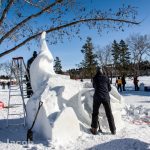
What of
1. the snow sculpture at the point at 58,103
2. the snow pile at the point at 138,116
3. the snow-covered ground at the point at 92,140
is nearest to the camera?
the snow-covered ground at the point at 92,140

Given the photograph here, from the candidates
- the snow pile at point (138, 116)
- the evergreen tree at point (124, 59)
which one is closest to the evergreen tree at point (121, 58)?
the evergreen tree at point (124, 59)

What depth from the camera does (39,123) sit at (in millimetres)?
8273

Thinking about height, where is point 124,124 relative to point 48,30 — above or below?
below

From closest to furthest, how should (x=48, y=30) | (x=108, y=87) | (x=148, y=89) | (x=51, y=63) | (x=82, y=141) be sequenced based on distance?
(x=82, y=141) < (x=108, y=87) < (x=51, y=63) < (x=48, y=30) < (x=148, y=89)

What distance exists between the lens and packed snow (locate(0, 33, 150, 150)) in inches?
292

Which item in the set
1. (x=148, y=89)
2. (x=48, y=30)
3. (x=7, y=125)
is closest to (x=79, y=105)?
(x=7, y=125)

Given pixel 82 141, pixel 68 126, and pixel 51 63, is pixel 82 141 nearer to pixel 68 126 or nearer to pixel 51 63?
pixel 68 126

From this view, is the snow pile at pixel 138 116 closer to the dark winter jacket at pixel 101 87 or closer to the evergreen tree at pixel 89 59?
the dark winter jacket at pixel 101 87

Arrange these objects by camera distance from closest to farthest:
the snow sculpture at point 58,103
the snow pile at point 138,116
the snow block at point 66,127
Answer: the snow block at point 66,127
the snow sculpture at point 58,103
the snow pile at point 138,116

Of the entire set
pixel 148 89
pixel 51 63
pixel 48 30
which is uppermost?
pixel 48 30

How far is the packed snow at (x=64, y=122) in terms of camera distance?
24.3ft

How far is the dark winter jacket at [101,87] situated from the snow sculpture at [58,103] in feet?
1.85

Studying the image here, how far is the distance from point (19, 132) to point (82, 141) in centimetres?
204

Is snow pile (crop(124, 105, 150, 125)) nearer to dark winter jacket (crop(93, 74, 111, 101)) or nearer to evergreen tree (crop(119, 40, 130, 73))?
dark winter jacket (crop(93, 74, 111, 101))
